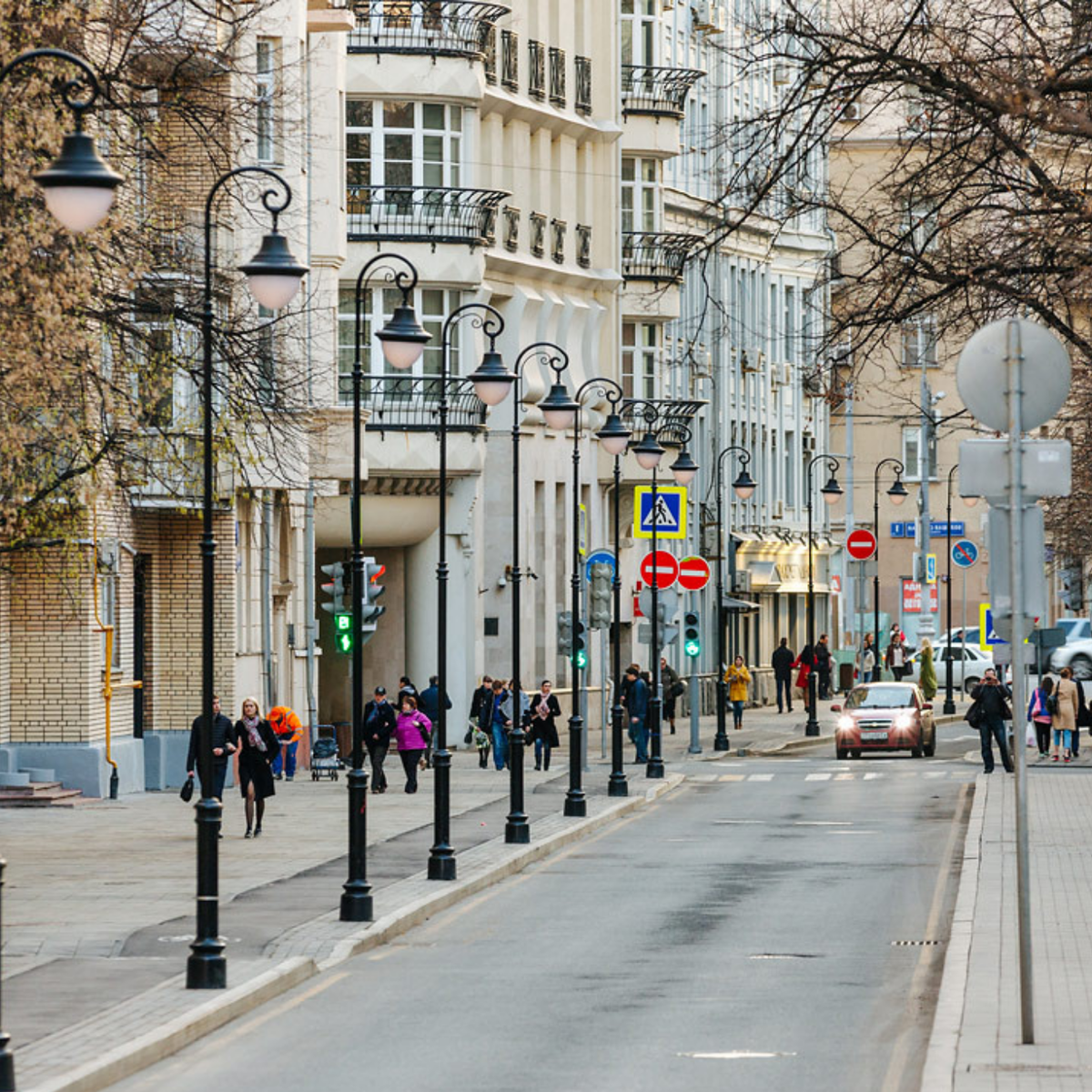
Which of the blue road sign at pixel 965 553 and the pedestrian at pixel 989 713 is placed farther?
the blue road sign at pixel 965 553

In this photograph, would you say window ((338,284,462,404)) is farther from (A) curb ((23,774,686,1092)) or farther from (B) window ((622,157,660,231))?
(A) curb ((23,774,686,1092))

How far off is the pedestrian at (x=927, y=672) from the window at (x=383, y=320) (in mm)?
24293

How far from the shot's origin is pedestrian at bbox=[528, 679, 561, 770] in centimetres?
4694

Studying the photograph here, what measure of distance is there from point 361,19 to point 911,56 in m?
35.9

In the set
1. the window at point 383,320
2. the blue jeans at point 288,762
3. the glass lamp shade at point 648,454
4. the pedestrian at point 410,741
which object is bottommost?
the blue jeans at point 288,762

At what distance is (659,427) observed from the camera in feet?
221

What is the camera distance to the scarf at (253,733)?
103ft

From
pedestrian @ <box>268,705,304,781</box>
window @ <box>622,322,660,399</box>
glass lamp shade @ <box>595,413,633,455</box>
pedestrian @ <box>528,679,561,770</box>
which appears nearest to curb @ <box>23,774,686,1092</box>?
glass lamp shade @ <box>595,413,633,455</box>

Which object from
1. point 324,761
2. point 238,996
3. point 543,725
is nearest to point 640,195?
point 543,725

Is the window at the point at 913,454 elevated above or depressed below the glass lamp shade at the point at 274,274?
above

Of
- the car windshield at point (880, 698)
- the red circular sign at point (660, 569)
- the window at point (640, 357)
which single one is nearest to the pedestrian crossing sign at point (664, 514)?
the red circular sign at point (660, 569)

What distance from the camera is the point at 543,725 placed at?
47188mm

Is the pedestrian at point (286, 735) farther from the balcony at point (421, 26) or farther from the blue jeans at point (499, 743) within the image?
the balcony at point (421, 26)

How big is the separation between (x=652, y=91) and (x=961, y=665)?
2249 cm
